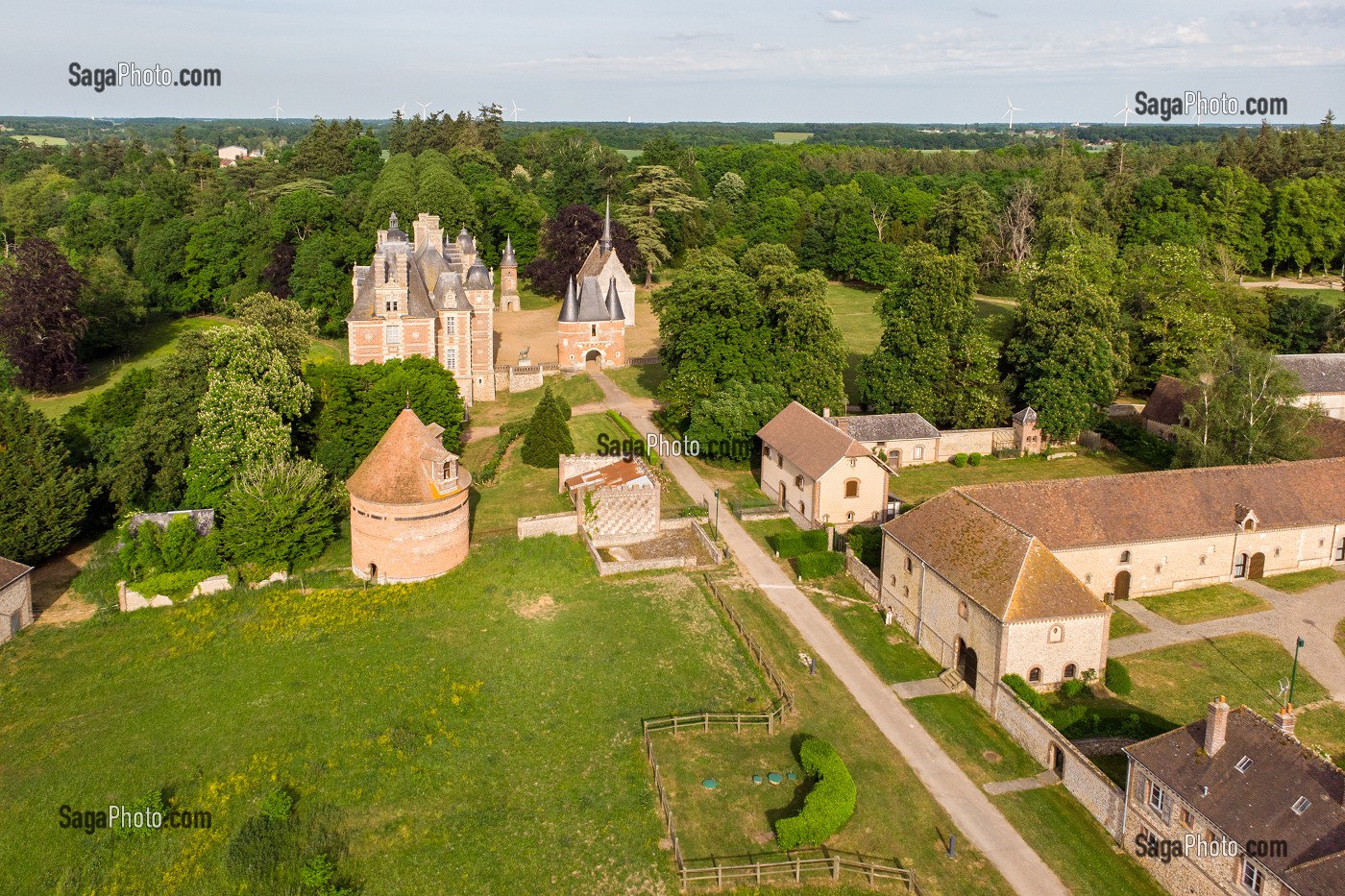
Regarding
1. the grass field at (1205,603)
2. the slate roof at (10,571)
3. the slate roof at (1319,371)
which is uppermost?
the slate roof at (1319,371)

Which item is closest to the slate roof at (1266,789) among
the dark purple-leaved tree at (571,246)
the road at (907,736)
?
the road at (907,736)

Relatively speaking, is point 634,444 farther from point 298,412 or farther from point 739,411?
point 298,412

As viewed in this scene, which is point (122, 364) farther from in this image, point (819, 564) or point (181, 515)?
point (819, 564)

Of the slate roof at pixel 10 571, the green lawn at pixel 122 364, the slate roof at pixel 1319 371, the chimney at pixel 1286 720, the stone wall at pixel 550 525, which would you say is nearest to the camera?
the chimney at pixel 1286 720

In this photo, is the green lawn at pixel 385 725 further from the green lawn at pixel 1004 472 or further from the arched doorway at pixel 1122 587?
the green lawn at pixel 1004 472

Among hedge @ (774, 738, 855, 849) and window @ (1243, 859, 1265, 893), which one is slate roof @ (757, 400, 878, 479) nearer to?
hedge @ (774, 738, 855, 849)

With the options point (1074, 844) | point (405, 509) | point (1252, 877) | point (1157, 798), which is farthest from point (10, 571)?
point (1252, 877)

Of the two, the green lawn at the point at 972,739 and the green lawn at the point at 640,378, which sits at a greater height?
the green lawn at the point at 640,378
